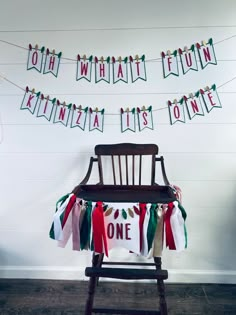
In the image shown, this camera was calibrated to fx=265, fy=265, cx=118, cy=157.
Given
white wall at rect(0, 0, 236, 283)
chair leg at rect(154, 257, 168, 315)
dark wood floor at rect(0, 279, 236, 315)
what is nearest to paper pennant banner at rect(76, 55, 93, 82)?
white wall at rect(0, 0, 236, 283)

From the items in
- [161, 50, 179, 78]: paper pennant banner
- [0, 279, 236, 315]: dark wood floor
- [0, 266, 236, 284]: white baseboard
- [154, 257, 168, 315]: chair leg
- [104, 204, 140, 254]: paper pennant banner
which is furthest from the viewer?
[0, 266, 236, 284]: white baseboard

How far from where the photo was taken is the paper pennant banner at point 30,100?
183 cm

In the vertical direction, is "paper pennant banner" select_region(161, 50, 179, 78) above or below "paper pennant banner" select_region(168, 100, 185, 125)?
above

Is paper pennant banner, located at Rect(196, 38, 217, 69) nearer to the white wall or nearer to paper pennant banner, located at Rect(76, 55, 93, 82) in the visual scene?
the white wall

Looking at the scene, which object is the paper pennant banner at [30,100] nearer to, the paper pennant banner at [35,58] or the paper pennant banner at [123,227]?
the paper pennant banner at [35,58]

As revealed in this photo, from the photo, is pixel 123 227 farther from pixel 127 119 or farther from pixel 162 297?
pixel 127 119

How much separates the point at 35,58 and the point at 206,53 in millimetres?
1147

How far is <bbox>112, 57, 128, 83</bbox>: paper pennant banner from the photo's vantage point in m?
1.78

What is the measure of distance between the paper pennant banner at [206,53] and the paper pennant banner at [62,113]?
3.07 ft

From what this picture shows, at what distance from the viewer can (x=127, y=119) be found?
182 cm

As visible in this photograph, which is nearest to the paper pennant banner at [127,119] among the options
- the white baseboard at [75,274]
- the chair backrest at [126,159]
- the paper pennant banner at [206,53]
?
the chair backrest at [126,159]

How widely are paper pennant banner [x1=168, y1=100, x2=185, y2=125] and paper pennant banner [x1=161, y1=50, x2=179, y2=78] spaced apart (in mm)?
198

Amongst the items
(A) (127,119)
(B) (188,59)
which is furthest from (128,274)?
(B) (188,59)

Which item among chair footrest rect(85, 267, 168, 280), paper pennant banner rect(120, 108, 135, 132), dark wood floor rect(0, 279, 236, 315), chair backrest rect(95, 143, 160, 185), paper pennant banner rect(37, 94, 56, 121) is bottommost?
dark wood floor rect(0, 279, 236, 315)
